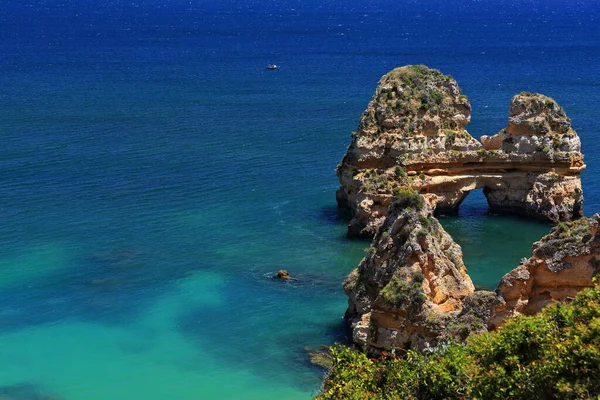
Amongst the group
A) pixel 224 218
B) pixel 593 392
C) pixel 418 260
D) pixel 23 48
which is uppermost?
pixel 593 392

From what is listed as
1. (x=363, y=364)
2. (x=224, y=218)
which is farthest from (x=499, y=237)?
(x=363, y=364)

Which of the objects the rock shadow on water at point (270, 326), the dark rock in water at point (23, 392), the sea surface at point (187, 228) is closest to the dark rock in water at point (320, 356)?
the rock shadow on water at point (270, 326)

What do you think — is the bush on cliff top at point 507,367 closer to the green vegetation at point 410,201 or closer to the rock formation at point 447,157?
the green vegetation at point 410,201

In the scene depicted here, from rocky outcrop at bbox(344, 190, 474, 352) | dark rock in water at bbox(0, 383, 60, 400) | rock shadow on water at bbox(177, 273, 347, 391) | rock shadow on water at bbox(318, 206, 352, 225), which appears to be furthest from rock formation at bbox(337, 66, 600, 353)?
dark rock in water at bbox(0, 383, 60, 400)

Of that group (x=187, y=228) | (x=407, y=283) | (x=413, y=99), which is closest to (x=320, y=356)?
(x=407, y=283)

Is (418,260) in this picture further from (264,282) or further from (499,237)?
(499,237)

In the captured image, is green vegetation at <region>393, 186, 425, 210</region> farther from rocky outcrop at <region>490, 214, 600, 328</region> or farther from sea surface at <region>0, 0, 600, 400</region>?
rocky outcrop at <region>490, 214, 600, 328</region>
